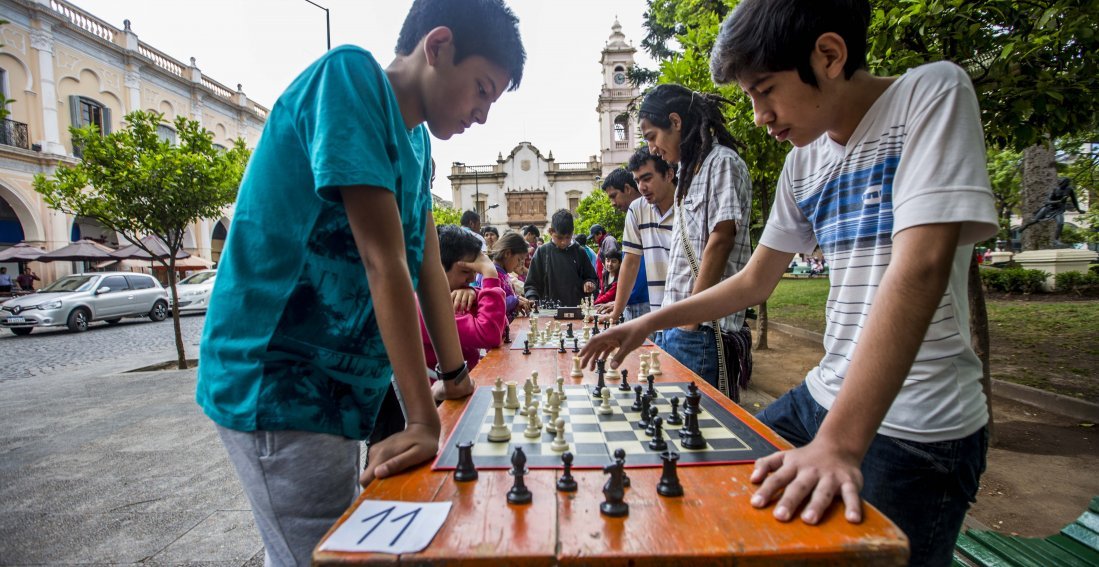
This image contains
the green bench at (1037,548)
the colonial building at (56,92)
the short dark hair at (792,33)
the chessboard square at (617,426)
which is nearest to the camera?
the short dark hair at (792,33)

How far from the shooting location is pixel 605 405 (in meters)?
1.82

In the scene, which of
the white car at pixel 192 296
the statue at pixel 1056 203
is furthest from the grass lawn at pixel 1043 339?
the white car at pixel 192 296

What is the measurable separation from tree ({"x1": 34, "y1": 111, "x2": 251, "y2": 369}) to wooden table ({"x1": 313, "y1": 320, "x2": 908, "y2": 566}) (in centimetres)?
959

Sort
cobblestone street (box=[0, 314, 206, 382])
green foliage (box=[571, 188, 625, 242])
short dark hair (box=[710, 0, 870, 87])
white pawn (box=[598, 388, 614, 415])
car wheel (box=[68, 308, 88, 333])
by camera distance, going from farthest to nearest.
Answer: green foliage (box=[571, 188, 625, 242]) < car wheel (box=[68, 308, 88, 333]) < cobblestone street (box=[0, 314, 206, 382]) < white pawn (box=[598, 388, 614, 415]) < short dark hair (box=[710, 0, 870, 87])

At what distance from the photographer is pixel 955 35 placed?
3338 mm

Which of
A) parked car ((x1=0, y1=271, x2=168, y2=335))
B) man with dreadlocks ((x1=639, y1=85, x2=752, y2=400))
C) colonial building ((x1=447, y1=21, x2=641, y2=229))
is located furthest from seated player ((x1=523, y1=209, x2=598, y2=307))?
colonial building ((x1=447, y1=21, x2=641, y2=229))

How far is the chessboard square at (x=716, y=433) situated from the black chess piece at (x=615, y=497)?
466 millimetres

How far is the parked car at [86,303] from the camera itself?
504 inches

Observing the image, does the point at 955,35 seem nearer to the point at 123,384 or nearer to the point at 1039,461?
the point at 1039,461

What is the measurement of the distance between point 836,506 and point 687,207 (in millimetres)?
1997

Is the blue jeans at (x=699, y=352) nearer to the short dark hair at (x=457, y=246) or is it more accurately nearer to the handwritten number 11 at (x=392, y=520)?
the short dark hair at (x=457, y=246)

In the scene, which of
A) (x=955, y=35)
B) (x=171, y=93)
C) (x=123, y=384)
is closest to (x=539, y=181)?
(x=171, y=93)

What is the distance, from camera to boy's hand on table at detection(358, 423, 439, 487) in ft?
4.06

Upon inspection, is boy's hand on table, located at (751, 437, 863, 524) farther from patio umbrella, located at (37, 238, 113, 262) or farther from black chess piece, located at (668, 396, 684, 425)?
patio umbrella, located at (37, 238, 113, 262)
